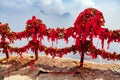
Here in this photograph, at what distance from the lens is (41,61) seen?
1705 cm

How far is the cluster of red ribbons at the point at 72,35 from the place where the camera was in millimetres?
15195

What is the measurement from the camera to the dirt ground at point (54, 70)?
15.4 metres

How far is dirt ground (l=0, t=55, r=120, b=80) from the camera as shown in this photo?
1538cm

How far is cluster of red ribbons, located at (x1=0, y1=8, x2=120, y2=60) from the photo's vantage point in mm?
15195

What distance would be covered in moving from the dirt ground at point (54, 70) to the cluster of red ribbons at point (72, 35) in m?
0.52

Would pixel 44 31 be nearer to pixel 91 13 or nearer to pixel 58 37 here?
pixel 58 37

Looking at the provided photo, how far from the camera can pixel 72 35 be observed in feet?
51.5

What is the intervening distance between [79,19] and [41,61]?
10.1 feet

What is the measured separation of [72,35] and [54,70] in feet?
5.70

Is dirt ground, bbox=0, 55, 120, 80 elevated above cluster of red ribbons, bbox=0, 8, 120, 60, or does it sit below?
below

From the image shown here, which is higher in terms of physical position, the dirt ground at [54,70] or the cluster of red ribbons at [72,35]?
the cluster of red ribbons at [72,35]

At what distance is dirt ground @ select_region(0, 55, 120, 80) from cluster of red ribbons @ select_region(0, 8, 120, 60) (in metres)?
0.52

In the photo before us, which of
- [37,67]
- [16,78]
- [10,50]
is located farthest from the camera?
[10,50]

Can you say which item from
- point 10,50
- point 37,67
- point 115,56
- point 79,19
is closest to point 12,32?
point 10,50
